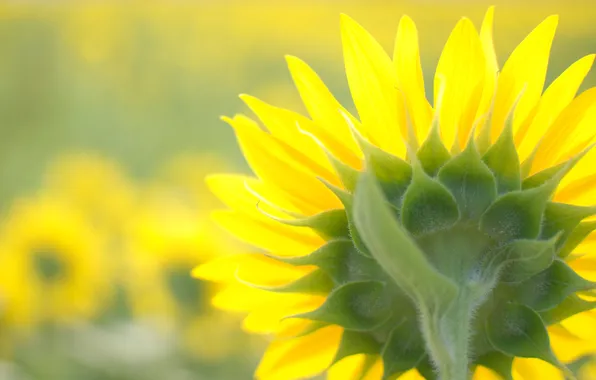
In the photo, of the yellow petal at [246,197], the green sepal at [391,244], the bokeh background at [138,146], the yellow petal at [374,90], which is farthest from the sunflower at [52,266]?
the green sepal at [391,244]

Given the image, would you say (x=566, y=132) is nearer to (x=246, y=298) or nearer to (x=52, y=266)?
(x=246, y=298)

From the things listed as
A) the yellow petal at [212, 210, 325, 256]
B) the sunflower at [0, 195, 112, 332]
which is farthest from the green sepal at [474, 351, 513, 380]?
the sunflower at [0, 195, 112, 332]

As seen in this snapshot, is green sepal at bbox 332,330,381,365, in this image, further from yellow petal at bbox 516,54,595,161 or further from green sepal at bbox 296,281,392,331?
yellow petal at bbox 516,54,595,161

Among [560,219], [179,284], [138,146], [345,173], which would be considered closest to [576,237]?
[560,219]

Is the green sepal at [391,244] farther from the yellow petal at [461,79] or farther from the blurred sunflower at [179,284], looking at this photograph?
the blurred sunflower at [179,284]

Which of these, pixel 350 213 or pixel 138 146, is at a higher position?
pixel 138 146
